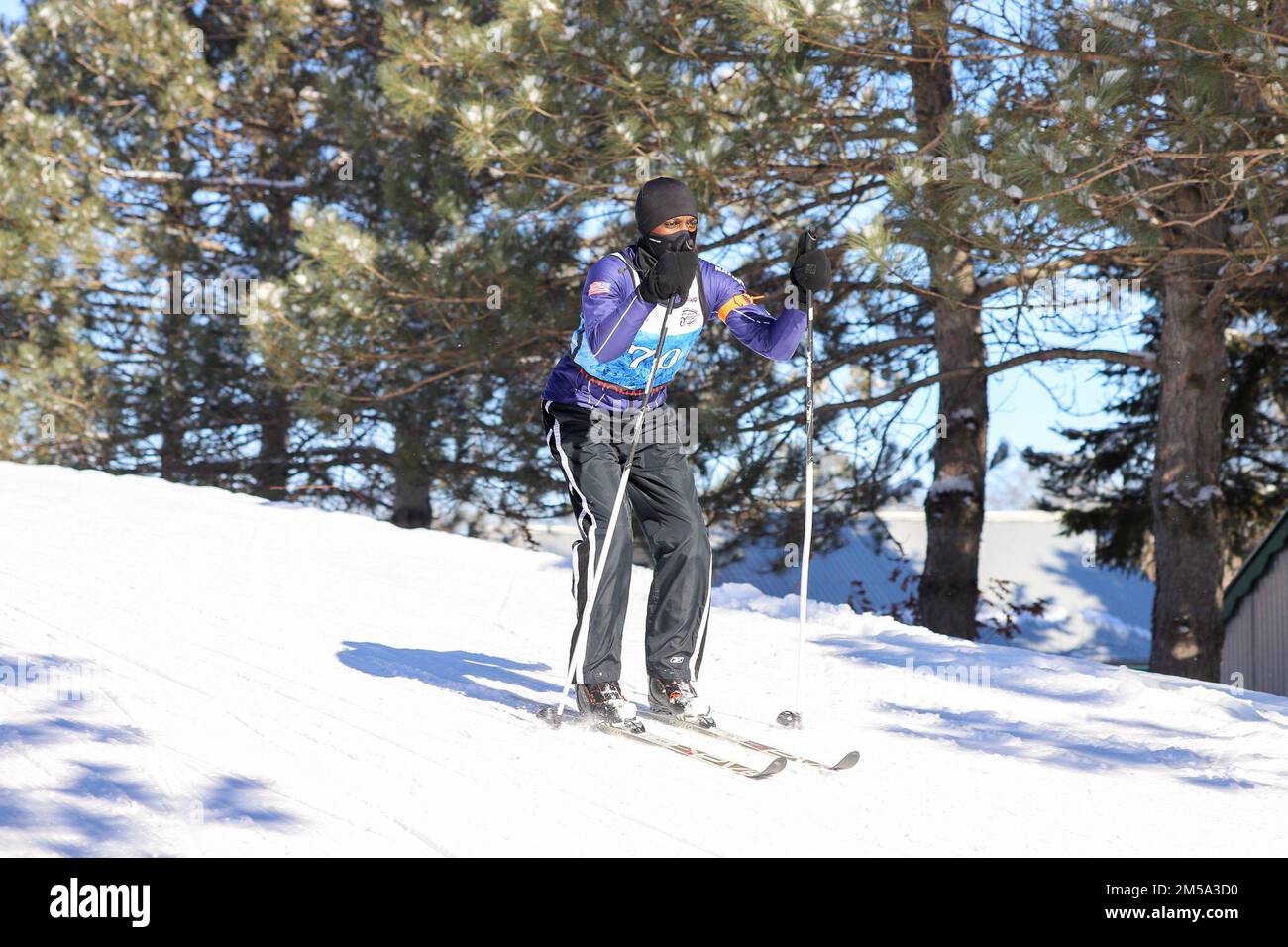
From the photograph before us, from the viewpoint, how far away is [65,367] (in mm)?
15203

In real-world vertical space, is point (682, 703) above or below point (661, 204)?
below

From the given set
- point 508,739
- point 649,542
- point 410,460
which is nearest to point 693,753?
point 508,739

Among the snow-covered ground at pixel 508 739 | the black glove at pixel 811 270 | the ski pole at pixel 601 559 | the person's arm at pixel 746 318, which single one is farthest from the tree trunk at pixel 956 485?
the ski pole at pixel 601 559

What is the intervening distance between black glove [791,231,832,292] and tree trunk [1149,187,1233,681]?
6.43m

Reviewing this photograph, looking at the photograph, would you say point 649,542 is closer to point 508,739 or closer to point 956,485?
point 508,739

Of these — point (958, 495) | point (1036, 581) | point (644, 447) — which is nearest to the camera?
point (644, 447)

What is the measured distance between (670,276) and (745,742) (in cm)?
161

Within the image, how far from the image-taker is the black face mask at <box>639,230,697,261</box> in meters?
4.32

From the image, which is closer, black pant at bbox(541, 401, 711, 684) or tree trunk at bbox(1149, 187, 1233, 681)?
black pant at bbox(541, 401, 711, 684)

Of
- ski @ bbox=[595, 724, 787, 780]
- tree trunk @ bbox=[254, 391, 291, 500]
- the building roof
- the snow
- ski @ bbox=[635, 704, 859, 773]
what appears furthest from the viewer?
the snow

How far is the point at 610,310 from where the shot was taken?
13.8 feet
